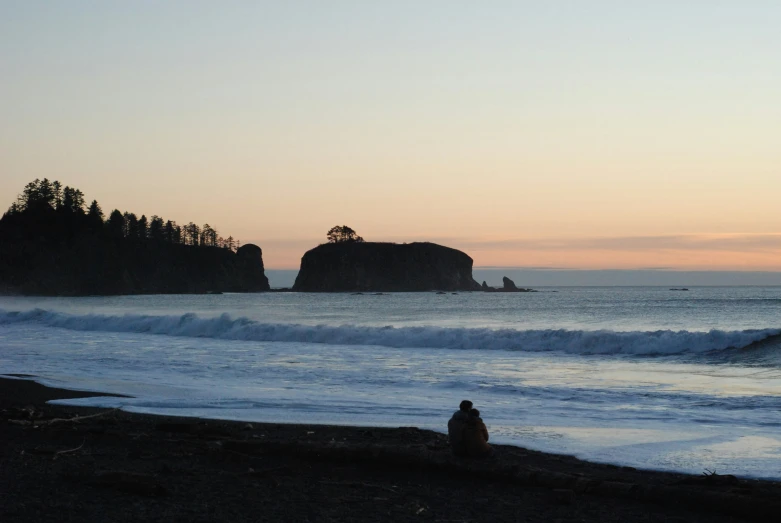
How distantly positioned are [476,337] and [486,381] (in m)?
12.8

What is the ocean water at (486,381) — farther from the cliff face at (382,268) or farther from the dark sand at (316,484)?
the cliff face at (382,268)

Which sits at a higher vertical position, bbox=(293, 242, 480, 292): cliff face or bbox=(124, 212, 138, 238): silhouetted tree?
bbox=(124, 212, 138, 238): silhouetted tree

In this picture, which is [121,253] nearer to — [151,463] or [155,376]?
[155,376]

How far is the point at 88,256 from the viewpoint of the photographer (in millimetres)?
135875

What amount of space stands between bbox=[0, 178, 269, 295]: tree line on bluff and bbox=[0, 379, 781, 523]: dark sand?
129 m

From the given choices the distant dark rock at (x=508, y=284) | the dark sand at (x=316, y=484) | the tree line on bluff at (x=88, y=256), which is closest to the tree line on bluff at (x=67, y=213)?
the tree line on bluff at (x=88, y=256)

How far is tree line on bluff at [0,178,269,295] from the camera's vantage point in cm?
12950

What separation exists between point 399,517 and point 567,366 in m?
17.3

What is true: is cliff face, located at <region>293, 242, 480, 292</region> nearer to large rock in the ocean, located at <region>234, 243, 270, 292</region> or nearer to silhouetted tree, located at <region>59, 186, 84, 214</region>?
large rock in the ocean, located at <region>234, 243, 270, 292</region>

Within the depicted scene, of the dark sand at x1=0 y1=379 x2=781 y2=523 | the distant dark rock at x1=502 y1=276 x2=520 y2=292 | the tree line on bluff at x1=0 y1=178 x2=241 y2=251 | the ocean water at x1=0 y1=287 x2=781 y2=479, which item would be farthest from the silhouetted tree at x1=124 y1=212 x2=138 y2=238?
the dark sand at x1=0 y1=379 x2=781 y2=523

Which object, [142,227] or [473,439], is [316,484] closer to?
[473,439]

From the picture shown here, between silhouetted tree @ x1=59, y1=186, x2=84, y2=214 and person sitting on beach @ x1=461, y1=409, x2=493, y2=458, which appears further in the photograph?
silhouetted tree @ x1=59, y1=186, x2=84, y2=214

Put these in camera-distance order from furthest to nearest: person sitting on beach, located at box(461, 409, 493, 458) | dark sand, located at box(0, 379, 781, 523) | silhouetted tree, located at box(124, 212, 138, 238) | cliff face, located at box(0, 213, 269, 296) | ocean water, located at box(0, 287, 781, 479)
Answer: silhouetted tree, located at box(124, 212, 138, 238)
cliff face, located at box(0, 213, 269, 296)
ocean water, located at box(0, 287, 781, 479)
person sitting on beach, located at box(461, 409, 493, 458)
dark sand, located at box(0, 379, 781, 523)

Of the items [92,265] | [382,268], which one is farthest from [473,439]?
[382,268]
